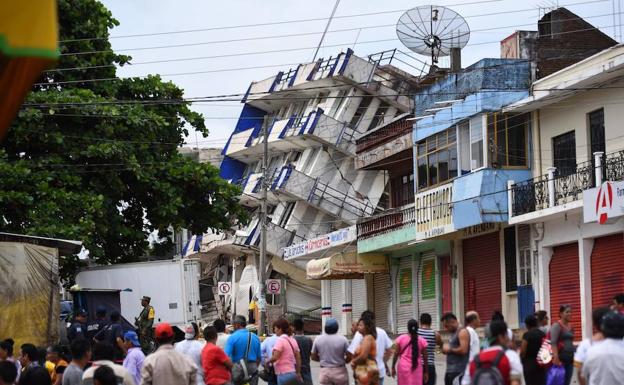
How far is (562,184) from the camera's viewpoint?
32.2 m

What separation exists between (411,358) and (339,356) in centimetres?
97

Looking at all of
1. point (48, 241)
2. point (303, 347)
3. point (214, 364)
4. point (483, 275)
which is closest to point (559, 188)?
point (483, 275)

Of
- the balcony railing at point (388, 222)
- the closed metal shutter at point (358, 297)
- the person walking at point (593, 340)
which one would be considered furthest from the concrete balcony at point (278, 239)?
the person walking at point (593, 340)

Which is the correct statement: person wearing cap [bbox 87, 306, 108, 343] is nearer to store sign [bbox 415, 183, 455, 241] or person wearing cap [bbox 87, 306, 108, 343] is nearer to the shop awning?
store sign [bbox 415, 183, 455, 241]

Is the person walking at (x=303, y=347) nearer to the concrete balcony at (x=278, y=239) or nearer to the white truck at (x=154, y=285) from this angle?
the white truck at (x=154, y=285)

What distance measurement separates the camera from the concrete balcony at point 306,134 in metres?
54.6

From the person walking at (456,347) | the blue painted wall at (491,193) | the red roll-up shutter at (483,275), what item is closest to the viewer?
the person walking at (456,347)

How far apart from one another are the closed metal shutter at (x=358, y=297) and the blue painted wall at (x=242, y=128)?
506 inches

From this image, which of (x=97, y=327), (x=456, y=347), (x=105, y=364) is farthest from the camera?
(x=97, y=327)

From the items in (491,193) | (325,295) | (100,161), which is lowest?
(325,295)

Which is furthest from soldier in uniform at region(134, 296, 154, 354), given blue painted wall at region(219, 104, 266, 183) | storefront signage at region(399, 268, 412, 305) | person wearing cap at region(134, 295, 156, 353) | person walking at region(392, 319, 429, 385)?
blue painted wall at region(219, 104, 266, 183)

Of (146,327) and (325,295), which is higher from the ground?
(325,295)

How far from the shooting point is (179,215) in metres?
35.8

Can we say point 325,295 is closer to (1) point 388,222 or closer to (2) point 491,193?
(1) point 388,222
